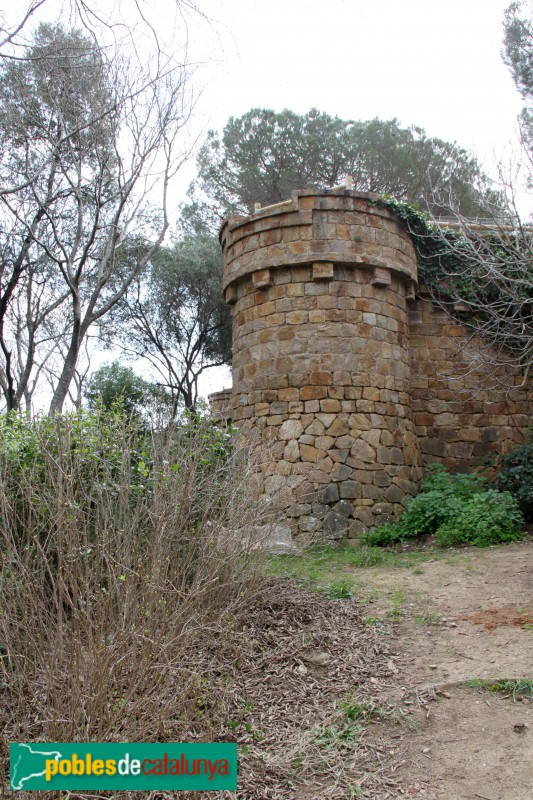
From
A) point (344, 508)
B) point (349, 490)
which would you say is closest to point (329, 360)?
point (349, 490)

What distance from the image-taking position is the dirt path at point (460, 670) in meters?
2.83

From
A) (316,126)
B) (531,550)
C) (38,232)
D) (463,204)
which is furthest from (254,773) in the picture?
(316,126)

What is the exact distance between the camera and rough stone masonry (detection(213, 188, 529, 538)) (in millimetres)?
7598

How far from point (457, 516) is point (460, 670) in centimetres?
368

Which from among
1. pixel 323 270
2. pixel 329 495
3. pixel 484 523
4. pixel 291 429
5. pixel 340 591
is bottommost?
pixel 340 591

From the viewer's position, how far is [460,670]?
381cm

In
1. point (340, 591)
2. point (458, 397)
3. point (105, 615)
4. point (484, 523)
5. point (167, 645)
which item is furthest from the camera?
point (458, 397)

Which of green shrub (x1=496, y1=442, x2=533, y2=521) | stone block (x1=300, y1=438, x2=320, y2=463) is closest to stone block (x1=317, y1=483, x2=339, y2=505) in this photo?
stone block (x1=300, y1=438, x2=320, y2=463)

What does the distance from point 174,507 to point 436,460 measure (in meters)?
6.22

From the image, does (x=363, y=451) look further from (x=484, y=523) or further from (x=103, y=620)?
(x=103, y=620)

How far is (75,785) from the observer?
2361 mm

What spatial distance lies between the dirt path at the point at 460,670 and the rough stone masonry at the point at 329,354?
1682 millimetres

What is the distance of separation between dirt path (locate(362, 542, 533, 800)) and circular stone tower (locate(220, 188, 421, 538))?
164cm

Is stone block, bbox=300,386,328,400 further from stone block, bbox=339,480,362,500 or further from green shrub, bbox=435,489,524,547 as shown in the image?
green shrub, bbox=435,489,524,547
